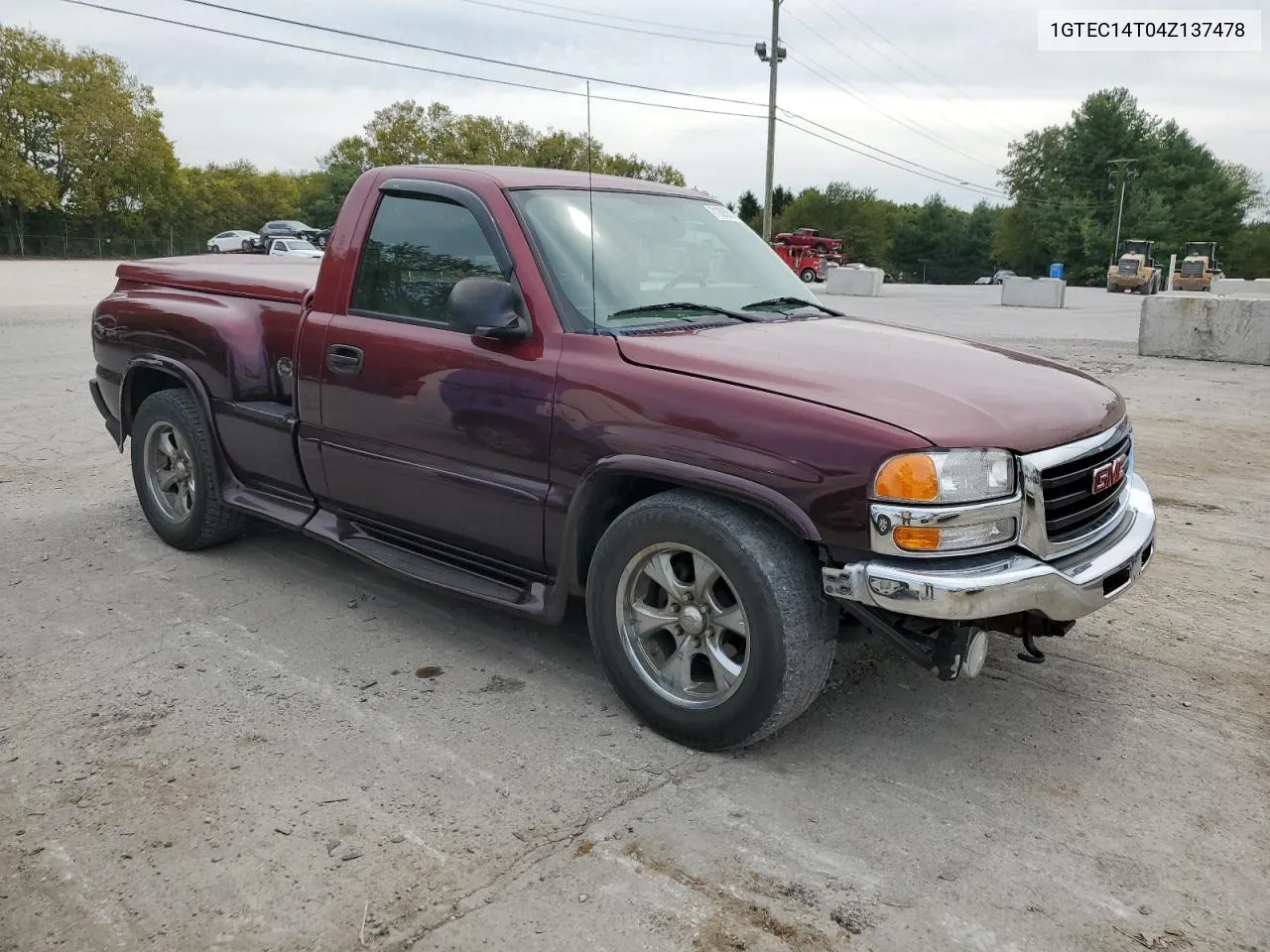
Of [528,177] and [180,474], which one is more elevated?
[528,177]

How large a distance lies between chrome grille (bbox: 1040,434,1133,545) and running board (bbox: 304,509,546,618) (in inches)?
67.1

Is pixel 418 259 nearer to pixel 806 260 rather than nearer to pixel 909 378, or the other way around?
pixel 909 378

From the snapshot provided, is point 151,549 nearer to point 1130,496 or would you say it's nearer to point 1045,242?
point 1130,496

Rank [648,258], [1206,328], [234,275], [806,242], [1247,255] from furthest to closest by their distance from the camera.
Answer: [1247,255] < [806,242] < [1206,328] < [234,275] < [648,258]

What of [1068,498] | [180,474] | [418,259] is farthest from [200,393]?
[1068,498]

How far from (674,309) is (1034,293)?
2926 centimetres

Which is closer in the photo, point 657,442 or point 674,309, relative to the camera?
point 657,442

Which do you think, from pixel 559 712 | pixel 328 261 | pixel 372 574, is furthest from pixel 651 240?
pixel 372 574

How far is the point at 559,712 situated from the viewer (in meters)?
3.54

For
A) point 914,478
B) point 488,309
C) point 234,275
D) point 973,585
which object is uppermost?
point 234,275

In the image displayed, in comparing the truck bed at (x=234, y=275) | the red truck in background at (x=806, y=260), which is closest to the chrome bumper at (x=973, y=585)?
the truck bed at (x=234, y=275)

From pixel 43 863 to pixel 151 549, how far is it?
2.81 m

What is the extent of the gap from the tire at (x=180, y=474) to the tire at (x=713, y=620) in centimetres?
245

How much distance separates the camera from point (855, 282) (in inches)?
1400
